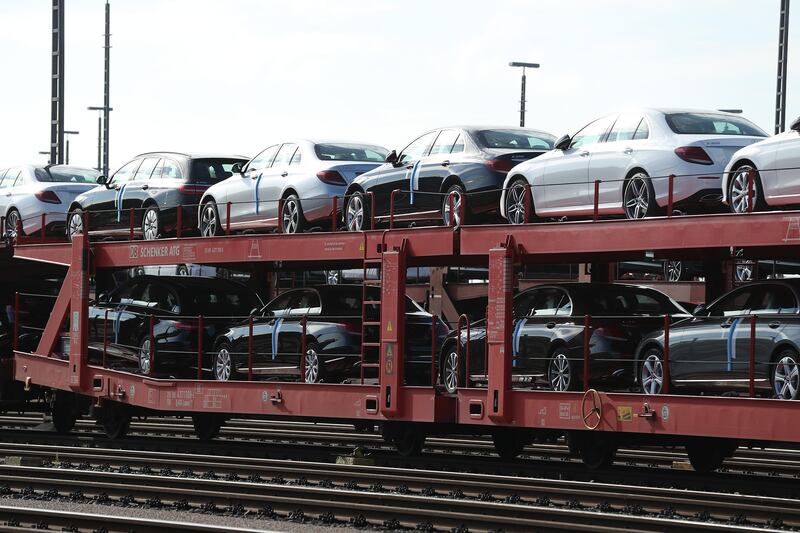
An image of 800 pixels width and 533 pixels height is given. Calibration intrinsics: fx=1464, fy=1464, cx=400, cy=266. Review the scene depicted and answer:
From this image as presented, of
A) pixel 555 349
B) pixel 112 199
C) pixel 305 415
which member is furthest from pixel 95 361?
pixel 555 349

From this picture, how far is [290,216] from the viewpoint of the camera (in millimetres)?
19609

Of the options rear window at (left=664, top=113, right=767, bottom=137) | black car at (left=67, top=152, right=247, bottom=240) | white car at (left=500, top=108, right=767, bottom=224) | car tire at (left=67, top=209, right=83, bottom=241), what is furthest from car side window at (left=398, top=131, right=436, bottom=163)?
car tire at (left=67, top=209, right=83, bottom=241)

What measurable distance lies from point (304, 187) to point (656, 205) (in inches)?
229

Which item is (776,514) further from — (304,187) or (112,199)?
(112,199)

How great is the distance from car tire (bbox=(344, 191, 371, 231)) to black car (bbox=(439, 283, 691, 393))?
2.55 meters

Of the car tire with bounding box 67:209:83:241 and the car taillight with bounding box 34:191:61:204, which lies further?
the car taillight with bounding box 34:191:61:204

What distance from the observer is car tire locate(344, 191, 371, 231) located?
18.5m

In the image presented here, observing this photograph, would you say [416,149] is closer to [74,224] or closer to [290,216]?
[290,216]

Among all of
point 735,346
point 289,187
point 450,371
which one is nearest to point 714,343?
point 735,346

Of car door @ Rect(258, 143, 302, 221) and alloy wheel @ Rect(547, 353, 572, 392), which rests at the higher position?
car door @ Rect(258, 143, 302, 221)

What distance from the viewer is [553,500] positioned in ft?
45.4

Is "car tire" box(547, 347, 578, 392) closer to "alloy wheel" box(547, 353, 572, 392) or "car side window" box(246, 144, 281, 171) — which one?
"alloy wheel" box(547, 353, 572, 392)

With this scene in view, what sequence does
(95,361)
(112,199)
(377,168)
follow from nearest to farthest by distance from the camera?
(377,168) < (95,361) < (112,199)

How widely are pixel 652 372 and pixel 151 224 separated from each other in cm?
945
